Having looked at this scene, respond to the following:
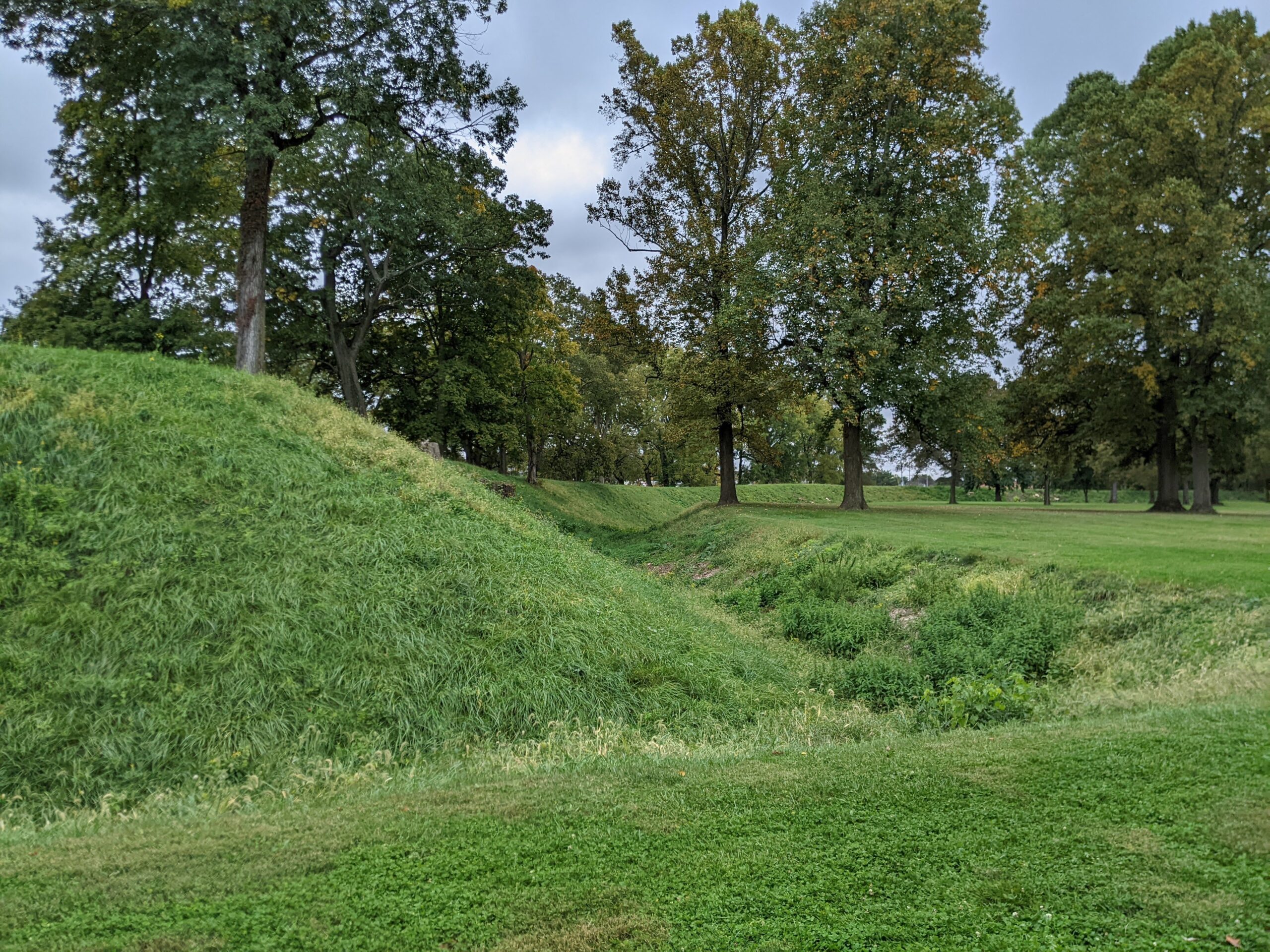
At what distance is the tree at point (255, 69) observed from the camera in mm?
14273

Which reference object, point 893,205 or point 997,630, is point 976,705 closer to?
point 997,630

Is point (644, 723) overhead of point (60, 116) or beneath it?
beneath

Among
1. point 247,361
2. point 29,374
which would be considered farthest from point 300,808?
point 247,361

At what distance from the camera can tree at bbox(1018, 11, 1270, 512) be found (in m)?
23.0

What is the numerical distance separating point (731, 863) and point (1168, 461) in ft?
102

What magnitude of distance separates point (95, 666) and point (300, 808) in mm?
3546

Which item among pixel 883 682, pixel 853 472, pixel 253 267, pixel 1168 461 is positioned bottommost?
pixel 883 682

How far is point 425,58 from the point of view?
17281mm

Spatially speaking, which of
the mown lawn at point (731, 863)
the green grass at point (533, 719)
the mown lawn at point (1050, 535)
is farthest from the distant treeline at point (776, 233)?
the mown lawn at point (731, 863)

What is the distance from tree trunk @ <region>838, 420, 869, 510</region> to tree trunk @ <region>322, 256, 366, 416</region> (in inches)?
706

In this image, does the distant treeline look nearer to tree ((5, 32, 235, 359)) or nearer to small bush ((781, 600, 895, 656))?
tree ((5, 32, 235, 359))

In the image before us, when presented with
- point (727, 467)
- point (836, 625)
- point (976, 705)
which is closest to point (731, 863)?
point (976, 705)

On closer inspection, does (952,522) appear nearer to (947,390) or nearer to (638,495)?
(947,390)

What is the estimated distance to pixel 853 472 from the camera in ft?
85.8
